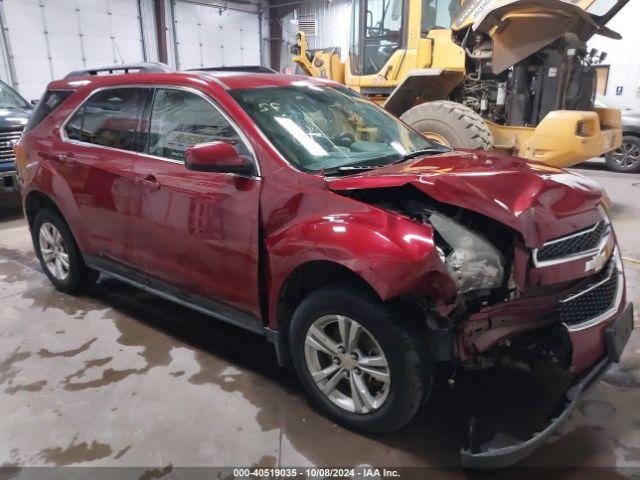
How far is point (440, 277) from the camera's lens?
1820 millimetres

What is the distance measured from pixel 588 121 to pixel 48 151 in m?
5.41

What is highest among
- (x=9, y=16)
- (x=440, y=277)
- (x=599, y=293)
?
(x=9, y=16)

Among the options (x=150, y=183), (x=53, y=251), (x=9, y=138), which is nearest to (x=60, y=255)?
(x=53, y=251)

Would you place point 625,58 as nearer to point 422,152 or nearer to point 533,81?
point 533,81

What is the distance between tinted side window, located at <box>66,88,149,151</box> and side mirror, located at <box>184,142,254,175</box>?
0.87 m

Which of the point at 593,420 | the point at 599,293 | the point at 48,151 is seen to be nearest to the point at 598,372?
the point at 599,293

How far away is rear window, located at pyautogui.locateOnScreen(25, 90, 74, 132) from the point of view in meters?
3.57

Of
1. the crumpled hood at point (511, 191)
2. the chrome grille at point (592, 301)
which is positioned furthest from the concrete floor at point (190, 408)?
the crumpled hood at point (511, 191)

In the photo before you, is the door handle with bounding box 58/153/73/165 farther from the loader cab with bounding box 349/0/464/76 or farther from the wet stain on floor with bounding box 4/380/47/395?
the loader cab with bounding box 349/0/464/76

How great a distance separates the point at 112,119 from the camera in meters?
3.16

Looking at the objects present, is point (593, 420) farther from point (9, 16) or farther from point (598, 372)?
point (9, 16)

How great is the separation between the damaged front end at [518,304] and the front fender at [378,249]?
0.26ft

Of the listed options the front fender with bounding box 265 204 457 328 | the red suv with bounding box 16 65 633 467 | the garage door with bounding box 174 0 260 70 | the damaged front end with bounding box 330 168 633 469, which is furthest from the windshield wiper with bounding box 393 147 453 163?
the garage door with bounding box 174 0 260 70

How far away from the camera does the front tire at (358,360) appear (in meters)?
1.95
